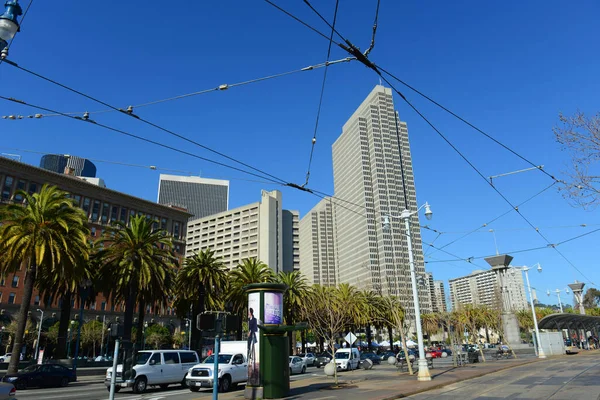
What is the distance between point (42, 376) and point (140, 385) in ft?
30.7

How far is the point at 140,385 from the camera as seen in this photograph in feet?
68.8

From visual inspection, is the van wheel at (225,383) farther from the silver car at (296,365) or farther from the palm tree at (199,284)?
the palm tree at (199,284)

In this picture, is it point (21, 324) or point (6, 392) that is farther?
point (21, 324)

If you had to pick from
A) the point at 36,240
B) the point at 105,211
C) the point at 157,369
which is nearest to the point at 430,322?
the point at 105,211

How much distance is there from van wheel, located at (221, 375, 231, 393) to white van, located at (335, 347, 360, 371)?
1892cm

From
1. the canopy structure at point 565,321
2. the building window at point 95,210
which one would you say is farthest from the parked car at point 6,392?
the building window at point 95,210

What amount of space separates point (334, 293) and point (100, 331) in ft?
134

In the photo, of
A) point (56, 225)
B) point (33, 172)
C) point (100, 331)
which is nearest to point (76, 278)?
point (56, 225)

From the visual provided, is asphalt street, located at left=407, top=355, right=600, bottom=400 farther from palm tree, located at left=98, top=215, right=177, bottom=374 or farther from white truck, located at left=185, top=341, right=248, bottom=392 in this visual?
palm tree, located at left=98, top=215, right=177, bottom=374

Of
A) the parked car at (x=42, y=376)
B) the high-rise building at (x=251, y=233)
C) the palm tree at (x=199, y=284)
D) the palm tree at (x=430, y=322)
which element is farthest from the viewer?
the high-rise building at (x=251, y=233)

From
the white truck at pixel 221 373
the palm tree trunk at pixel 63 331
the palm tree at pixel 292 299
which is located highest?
the palm tree at pixel 292 299

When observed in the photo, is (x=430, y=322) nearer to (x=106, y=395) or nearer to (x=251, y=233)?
(x=251, y=233)

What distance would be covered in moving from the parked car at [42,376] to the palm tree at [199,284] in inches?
644

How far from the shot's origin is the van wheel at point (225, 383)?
21.1m
